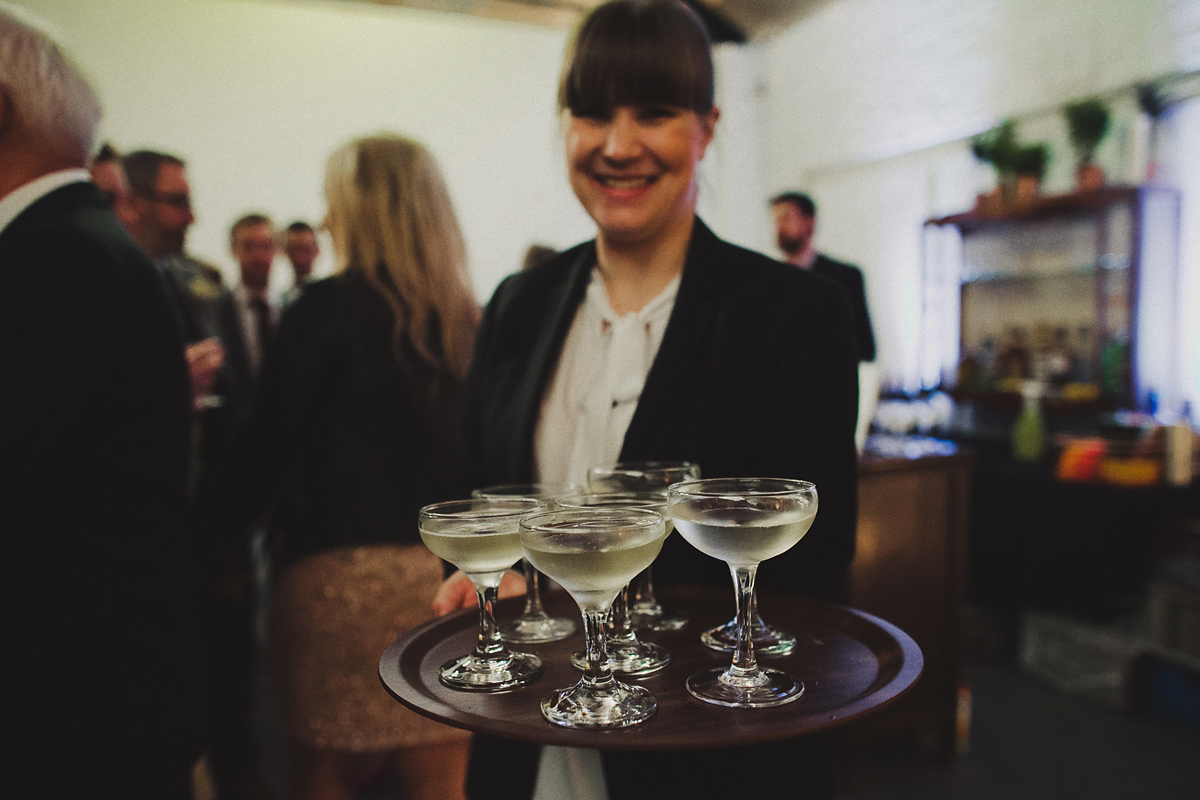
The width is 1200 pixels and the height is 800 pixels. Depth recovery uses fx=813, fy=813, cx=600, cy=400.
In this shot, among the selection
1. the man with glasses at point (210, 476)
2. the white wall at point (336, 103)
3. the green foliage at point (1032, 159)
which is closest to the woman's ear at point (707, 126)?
the man with glasses at point (210, 476)

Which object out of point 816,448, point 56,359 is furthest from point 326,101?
point 816,448

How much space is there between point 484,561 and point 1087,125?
3.96 m

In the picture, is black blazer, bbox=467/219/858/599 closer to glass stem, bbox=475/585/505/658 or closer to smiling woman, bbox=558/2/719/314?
smiling woman, bbox=558/2/719/314

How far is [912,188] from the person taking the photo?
17.0 feet

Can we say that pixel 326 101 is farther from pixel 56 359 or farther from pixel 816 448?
pixel 816 448

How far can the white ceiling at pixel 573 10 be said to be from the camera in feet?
19.5

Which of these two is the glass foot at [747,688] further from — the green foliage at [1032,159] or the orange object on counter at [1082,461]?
the green foliage at [1032,159]

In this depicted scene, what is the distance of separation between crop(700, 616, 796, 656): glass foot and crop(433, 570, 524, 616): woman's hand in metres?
0.31

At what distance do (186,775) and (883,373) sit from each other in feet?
16.3

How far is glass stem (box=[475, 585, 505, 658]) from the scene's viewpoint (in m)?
0.89

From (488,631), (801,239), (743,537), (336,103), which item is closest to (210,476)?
(488,631)

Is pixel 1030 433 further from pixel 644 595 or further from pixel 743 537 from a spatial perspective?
pixel 743 537

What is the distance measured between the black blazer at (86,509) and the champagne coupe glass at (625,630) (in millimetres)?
808

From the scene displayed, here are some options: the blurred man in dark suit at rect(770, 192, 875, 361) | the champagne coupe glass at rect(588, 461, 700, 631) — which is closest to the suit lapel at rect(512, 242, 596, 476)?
the champagne coupe glass at rect(588, 461, 700, 631)
